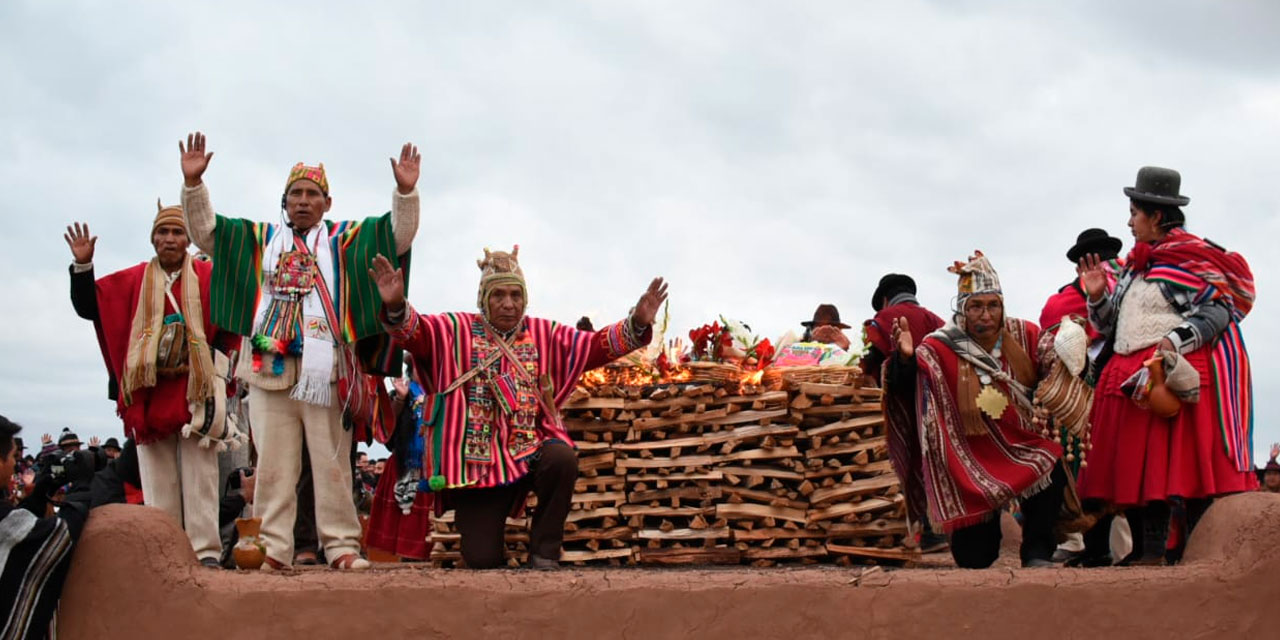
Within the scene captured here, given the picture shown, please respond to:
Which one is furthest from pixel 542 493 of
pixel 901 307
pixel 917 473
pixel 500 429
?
pixel 901 307

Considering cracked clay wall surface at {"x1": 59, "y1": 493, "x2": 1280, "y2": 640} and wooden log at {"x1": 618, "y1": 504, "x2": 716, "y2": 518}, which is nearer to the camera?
cracked clay wall surface at {"x1": 59, "y1": 493, "x2": 1280, "y2": 640}

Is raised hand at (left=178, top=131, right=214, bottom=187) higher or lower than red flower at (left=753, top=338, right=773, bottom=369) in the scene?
higher

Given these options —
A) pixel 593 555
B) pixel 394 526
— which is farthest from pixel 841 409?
pixel 394 526

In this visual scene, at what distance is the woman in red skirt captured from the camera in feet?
20.7

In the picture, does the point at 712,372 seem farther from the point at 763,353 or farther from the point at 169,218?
the point at 169,218

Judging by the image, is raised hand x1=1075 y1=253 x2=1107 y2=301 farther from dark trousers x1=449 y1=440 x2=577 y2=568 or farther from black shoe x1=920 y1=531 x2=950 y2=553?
black shoe x1=920 y1=531 x2=950 y2=553

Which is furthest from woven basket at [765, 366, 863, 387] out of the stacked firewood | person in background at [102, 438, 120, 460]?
person in background at [102, 438, 120, 460]

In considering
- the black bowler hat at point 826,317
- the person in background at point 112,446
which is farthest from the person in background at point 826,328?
the person in background at point 112,446

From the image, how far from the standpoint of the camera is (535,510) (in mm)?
6531

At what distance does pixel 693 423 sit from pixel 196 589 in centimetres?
420

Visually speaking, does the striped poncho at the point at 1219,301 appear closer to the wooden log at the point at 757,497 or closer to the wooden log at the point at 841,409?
the wooden log at the point at 841,409

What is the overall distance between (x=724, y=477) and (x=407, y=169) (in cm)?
318

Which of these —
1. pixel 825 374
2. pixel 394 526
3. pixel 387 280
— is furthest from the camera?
pixel 825 374

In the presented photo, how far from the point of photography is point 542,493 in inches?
257
